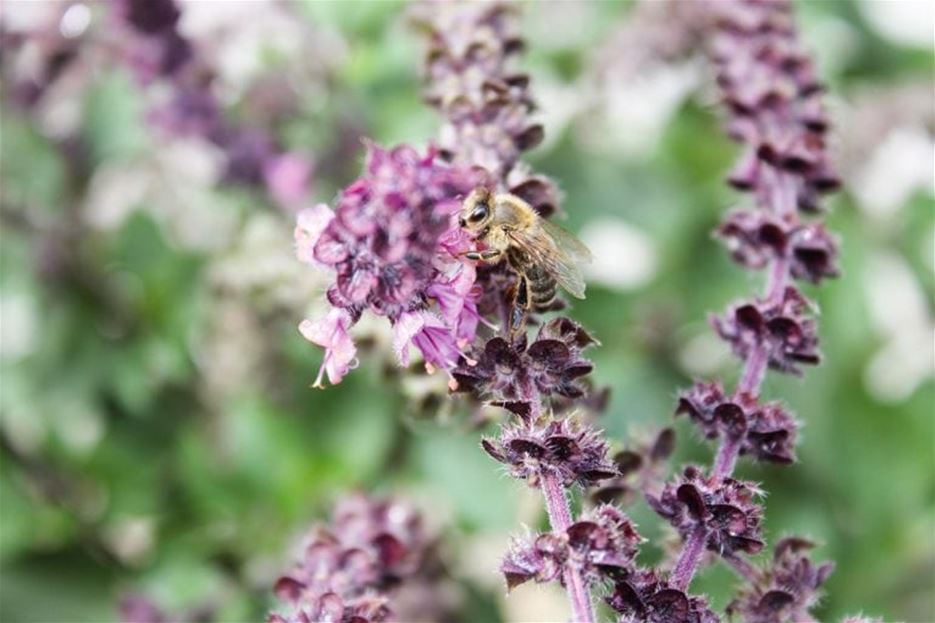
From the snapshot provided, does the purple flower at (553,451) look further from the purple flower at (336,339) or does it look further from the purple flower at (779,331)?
the purple flower at (779,331)

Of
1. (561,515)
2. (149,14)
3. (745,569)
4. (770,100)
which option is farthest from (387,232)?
(149,14)

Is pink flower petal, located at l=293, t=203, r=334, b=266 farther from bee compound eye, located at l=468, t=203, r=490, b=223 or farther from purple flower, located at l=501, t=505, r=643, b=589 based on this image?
purple flower, located at l=501, t=505, r=643, b=589

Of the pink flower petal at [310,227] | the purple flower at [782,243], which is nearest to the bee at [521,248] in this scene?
the pink flower petal at [310,227]

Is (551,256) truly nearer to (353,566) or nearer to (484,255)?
(484,255)

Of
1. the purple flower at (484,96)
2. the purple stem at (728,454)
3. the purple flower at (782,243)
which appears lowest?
the purple stem at (728,454)

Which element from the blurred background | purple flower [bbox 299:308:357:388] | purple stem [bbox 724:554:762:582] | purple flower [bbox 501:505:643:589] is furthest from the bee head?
the blurred background

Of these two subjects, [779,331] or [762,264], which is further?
[762,264]
